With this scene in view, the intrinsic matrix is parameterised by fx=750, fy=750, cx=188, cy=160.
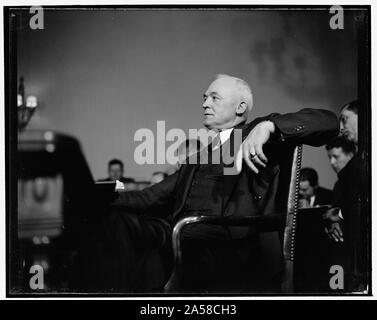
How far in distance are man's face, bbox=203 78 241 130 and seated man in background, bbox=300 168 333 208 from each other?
50 centimetres

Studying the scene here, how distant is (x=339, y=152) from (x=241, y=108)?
0.60 m

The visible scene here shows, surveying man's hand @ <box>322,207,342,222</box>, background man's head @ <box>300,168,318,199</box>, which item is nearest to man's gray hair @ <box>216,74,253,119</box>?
background man's head @ <box>300,168,318,199</box>

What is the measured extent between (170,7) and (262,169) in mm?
1034

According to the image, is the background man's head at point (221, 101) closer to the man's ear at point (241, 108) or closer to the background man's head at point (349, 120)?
the man's ear at point (241, 108)

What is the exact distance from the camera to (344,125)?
4.18 meters

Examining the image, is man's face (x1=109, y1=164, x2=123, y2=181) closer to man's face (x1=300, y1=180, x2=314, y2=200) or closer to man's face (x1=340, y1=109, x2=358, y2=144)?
man's face (x1=300, y1=180, x2=314, y2=200)

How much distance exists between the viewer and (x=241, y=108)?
4152 mm

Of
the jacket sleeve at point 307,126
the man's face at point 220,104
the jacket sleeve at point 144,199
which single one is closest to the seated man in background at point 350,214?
the jacket sleeve at point 307,126

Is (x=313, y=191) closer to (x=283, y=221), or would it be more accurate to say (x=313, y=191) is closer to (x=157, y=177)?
(x=283, y=221)

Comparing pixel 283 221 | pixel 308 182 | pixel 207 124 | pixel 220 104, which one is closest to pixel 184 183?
pixel 207 124

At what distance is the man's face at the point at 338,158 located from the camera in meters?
4.16

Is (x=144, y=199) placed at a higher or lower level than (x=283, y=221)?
higher

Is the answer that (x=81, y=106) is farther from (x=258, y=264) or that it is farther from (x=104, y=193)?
(x=258, y=264)

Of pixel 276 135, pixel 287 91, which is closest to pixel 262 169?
pixel 276 135
